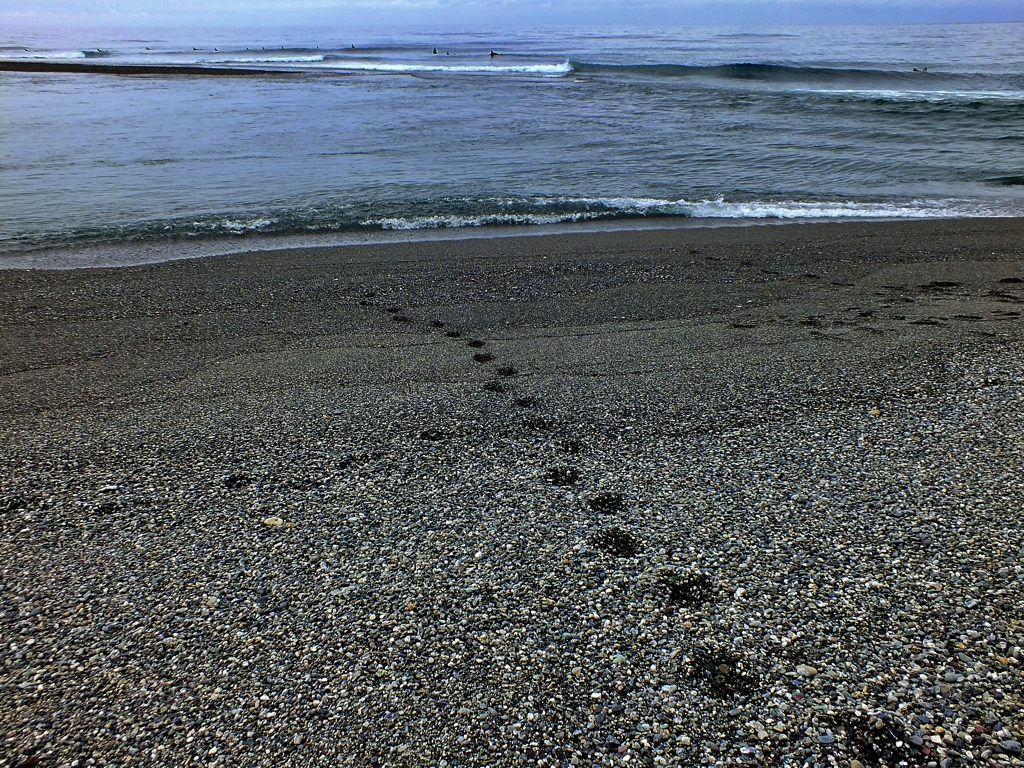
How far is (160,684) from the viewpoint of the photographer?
2.58 m

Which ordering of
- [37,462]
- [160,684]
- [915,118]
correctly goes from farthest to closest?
[915,118] → [37,462] → [160,684]

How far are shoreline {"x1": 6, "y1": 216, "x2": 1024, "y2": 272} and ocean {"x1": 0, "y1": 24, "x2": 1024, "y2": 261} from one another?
15cm

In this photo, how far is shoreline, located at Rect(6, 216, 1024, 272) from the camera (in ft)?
30.1

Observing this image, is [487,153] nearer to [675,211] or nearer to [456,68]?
[675,211]

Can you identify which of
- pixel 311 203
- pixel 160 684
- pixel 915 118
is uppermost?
pixel 915 118

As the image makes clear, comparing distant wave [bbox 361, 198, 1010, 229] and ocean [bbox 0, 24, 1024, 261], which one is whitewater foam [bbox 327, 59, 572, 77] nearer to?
ocean [bbox 0, 24, 1024, 261]

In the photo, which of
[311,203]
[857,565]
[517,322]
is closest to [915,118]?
[311,203]

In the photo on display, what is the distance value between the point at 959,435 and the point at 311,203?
10.7 metres

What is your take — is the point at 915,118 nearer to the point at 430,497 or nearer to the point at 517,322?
the point at 517,322

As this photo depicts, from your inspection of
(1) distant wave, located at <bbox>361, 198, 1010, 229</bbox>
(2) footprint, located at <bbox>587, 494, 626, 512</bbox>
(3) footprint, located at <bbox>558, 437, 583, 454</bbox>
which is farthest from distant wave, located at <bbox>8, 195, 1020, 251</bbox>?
(2) footprint, located at <bbox>587, 494, 626, 512</bbox>

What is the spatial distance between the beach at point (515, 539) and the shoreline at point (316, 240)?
2.96 m

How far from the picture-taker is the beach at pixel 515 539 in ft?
7.86

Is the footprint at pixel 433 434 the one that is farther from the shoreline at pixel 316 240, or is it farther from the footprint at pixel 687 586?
the shoreline at pixel 316 240

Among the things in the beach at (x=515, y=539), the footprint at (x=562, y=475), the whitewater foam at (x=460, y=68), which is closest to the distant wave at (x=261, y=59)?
the whitewater foam at (x=460, y=68)
